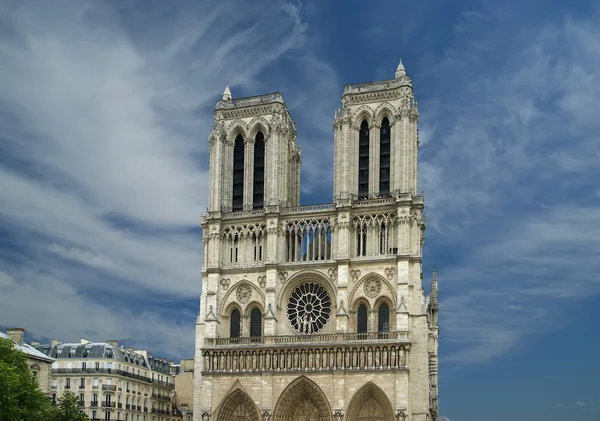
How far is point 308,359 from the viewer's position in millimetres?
53188

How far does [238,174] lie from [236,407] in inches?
669

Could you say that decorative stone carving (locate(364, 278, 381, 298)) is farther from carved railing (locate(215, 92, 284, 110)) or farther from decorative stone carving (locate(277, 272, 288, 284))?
carved railing (locate(215, 92, 284, 110))

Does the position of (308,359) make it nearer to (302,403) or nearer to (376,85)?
(302,403)

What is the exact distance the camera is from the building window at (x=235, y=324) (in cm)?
5684

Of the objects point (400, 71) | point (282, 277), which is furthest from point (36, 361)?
point (400, 71)

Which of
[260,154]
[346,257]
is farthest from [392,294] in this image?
[260,154]

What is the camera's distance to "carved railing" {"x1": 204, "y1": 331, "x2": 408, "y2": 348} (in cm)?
5191

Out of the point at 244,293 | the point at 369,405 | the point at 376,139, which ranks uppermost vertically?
the point at 376,139

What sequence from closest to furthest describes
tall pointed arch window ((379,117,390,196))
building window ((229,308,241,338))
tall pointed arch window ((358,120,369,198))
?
tall pointed arch window ((379,117,390,196))
building window ((229,308,241,338))
tall pointed arch window ((358,120,369,198))

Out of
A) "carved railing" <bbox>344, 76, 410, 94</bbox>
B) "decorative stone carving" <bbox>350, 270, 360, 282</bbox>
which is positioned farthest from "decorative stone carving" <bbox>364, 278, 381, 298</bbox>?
"carved railing" <bbox>344, 76, 410, 94</bbox>

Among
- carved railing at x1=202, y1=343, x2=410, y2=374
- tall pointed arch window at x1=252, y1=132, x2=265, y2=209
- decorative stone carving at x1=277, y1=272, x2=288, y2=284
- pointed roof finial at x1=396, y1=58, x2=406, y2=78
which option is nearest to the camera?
carved railing at x1=202, y1=343, x2=410, y2=374

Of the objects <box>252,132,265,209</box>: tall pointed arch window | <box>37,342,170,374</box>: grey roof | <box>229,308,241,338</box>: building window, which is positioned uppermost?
<box>252,132,265,209</box>: tall pointed arch window

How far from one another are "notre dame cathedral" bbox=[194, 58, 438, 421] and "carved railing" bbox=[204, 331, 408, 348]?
0.24 feet

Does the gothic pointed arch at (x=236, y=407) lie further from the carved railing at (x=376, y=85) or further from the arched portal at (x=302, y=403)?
the carved railing at (x=376, y=85)
